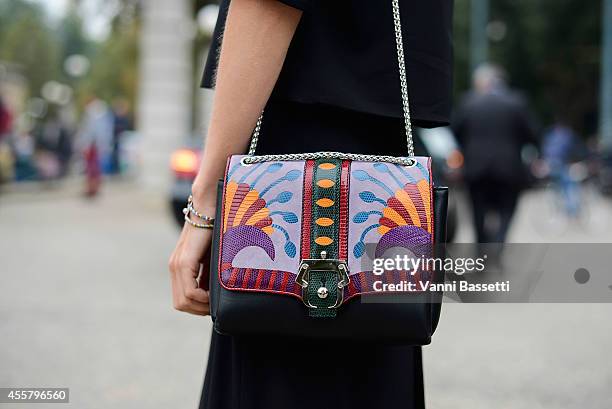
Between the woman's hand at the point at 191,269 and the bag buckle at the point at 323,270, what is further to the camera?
the woman's hand at the point at 191,269

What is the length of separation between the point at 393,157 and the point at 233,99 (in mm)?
314

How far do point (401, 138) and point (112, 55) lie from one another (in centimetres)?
5916

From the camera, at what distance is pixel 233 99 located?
1.73 meters

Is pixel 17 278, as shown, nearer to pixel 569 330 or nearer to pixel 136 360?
pixel 136 360

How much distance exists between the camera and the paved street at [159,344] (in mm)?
4203

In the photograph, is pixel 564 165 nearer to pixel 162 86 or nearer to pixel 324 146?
pixel 162 86

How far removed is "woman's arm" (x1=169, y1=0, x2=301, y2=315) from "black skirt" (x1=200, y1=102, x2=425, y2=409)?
4.0 inches

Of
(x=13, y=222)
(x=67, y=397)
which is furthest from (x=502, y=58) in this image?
(x=67, y=397)

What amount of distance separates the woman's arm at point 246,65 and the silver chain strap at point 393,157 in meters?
0.05

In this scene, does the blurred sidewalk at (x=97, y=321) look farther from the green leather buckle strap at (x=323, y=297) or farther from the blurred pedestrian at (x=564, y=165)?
the blurred pedestrian at (x=564, y=165)

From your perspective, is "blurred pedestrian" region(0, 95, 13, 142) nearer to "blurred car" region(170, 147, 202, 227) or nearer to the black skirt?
"blurred car" region(170, 147, 202, 227)

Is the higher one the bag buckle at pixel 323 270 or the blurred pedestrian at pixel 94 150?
the blurred pedestrian at pixel 94 150

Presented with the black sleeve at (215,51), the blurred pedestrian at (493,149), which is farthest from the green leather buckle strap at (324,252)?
the blurred pedestrian at (493,149)

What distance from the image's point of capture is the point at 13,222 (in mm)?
12406
